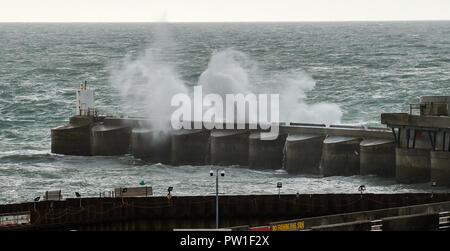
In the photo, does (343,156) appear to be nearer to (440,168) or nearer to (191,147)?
(440,168)

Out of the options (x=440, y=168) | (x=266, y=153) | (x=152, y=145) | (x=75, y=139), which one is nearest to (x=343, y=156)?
(x=266, y=153)

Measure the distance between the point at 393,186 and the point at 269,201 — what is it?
13.8 m

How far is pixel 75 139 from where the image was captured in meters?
A: 81.2

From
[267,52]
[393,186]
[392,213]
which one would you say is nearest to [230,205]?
[392,213]

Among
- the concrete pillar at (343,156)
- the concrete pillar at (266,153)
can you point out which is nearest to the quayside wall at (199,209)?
the concrete pillar at (343,156)

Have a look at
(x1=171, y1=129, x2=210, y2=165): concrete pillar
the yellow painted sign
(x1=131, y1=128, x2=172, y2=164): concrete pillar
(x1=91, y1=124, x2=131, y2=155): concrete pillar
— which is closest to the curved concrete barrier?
(x1=91, y1=124, x2=131, y2=155): concrete pillar

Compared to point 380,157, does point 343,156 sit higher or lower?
lower

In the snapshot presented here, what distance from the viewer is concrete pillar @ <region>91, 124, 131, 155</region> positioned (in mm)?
80312

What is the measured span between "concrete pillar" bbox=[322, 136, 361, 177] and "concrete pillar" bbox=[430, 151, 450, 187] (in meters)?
7.93

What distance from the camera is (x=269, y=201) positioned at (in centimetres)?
5403

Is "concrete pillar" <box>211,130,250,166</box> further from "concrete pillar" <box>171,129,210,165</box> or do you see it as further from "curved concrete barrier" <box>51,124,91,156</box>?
"curved concrete barrier" <box>51,124,91,156</box>

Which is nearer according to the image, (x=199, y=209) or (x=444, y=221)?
(x=444, y=221)

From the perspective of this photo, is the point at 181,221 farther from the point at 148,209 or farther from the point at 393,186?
the point at 393,186

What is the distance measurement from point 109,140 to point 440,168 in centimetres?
2979
